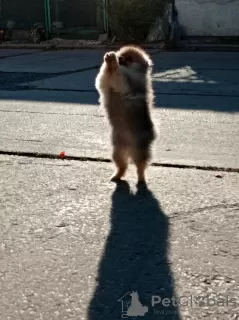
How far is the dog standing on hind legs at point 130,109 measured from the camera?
363cm

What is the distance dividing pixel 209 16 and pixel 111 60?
14.7 meters

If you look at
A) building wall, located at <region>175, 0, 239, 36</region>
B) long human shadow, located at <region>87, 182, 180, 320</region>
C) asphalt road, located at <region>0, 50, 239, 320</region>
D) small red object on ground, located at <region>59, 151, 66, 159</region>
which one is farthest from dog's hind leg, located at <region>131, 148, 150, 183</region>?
building wall, located at <region>175, 0, 239, 36</region>

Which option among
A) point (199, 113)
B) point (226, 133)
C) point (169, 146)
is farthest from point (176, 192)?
point (199, 113)

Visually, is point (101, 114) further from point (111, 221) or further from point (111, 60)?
point (111, 221)

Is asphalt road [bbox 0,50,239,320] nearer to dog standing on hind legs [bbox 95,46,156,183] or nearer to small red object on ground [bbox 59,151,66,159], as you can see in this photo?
small red object on ground [bbox 59,151,66,159]

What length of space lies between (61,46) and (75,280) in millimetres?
16210

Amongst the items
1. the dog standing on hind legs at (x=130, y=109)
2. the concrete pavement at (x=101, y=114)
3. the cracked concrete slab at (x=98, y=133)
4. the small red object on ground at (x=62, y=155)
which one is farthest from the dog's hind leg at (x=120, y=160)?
the small red object on ground at (x=62, y=155)

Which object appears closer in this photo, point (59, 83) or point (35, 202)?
point (35, 202)

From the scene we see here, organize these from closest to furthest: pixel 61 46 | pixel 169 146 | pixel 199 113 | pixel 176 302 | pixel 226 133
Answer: pixel 176 302, pixel 169 146, pixel 226 133, pixel 199 113, pixel 61 46

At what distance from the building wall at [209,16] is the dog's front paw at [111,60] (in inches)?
576

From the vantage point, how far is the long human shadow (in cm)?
218

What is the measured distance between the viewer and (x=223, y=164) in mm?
4117

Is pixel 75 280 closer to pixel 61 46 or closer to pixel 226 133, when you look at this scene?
pixel 226 133

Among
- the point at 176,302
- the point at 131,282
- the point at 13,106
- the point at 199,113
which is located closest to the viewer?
the point at 176,302
